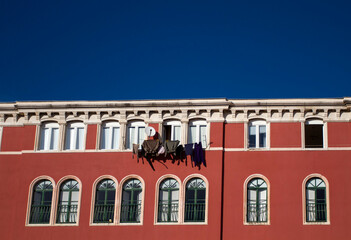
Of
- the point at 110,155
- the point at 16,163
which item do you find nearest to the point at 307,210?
the point at 110,155

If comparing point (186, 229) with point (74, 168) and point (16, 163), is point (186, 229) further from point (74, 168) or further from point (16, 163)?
point (16, 163)

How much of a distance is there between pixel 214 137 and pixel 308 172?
18.7 feet

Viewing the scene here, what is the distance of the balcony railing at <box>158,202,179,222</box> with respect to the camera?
143 ft

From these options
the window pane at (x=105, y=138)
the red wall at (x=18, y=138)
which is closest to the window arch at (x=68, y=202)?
the window pane at (x=105, y=138)

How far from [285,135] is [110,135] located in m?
10.3

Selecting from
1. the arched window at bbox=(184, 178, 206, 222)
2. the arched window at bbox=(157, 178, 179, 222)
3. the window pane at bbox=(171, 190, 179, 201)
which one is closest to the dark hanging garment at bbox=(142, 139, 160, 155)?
the arched window at bbox=(157, 178, 179, 222)

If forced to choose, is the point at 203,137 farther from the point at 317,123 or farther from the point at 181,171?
the point at 317,123

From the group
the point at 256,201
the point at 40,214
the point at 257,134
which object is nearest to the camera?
the point at 256,201

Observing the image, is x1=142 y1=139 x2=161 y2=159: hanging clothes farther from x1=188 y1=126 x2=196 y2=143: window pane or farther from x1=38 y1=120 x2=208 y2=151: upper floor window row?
x1=188 y1=126 x2=196 y2=143: window pane

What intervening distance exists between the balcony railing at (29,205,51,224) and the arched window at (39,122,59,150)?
3608 millimetres

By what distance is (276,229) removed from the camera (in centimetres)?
4238

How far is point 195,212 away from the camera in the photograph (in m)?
43.3

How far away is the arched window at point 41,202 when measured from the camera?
44.7 metres

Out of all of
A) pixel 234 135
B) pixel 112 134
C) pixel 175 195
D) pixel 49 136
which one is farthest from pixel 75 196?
pixel 234 135
